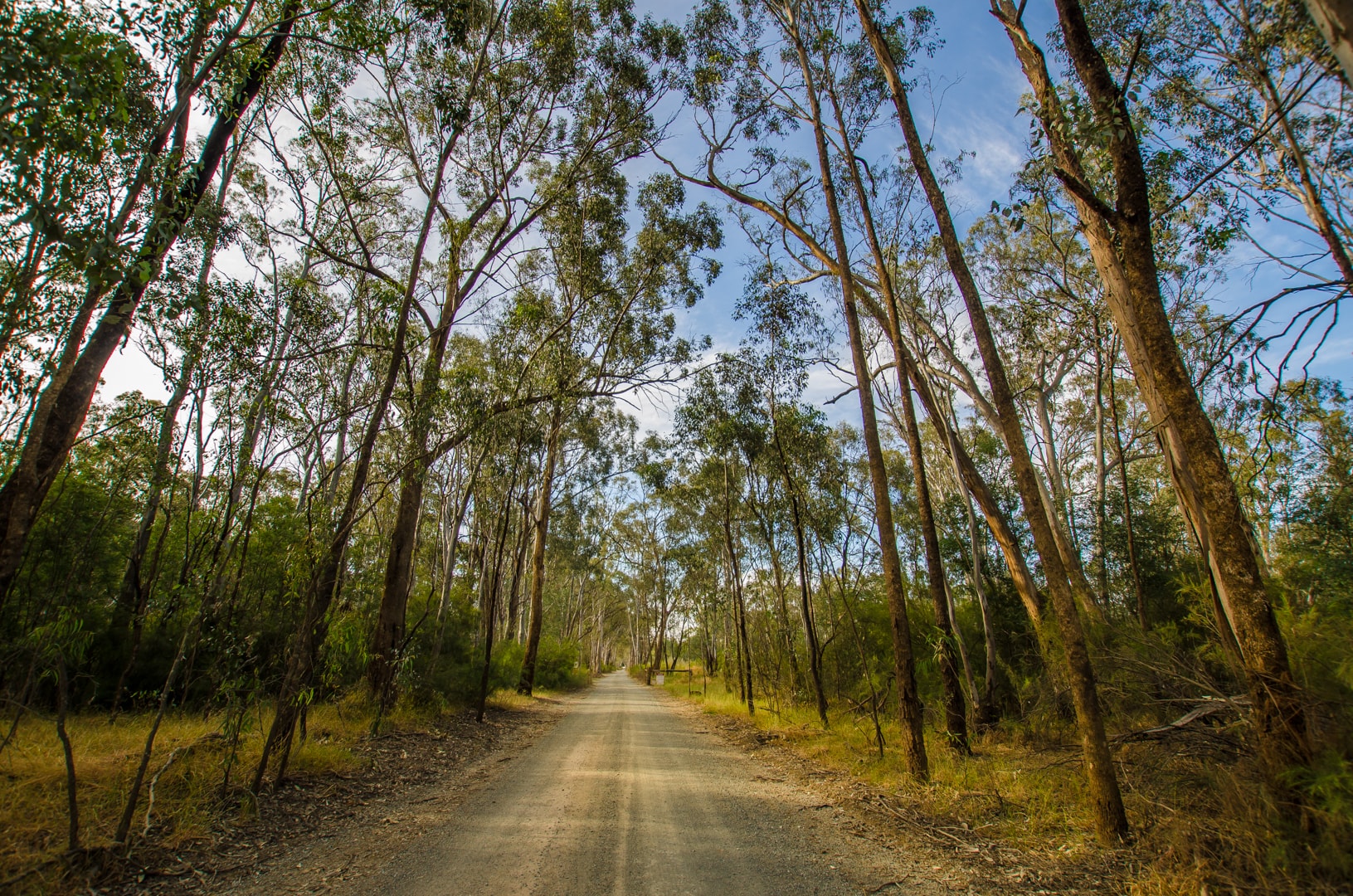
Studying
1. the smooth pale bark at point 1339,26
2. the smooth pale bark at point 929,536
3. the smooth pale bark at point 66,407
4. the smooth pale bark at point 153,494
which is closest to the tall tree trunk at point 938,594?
the smooth pale bark at point 929,536

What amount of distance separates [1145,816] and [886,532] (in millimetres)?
3477

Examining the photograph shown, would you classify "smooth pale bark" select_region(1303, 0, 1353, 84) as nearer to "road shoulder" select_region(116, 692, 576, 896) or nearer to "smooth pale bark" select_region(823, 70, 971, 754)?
"smooth pale bark" select_region(823, 70, 971, 754)

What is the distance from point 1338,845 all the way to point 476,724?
450 inches

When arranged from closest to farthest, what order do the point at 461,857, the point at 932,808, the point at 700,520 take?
→ the point at 461,857
the point at 932,808
the point at 700,520

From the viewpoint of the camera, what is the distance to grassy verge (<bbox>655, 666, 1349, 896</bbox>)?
294 cm

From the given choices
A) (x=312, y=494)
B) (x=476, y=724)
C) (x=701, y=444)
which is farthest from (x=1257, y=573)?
(x=701, y=444)

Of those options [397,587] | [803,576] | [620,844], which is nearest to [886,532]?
[620,844]

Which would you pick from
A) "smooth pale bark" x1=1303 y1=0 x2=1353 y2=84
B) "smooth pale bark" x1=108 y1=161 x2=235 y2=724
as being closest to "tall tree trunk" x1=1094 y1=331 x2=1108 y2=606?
"smooth pale bark" x1=1303 y1=0 x2=1353 y2=84

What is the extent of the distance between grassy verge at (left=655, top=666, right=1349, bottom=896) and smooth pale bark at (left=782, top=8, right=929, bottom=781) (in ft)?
1.48

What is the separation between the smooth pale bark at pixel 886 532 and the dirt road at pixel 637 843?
146 centimetres

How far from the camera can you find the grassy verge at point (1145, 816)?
9.64 ft

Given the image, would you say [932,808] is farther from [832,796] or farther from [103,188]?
→ [103,188]

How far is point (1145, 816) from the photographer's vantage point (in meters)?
4.05

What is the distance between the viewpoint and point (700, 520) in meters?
22.4
